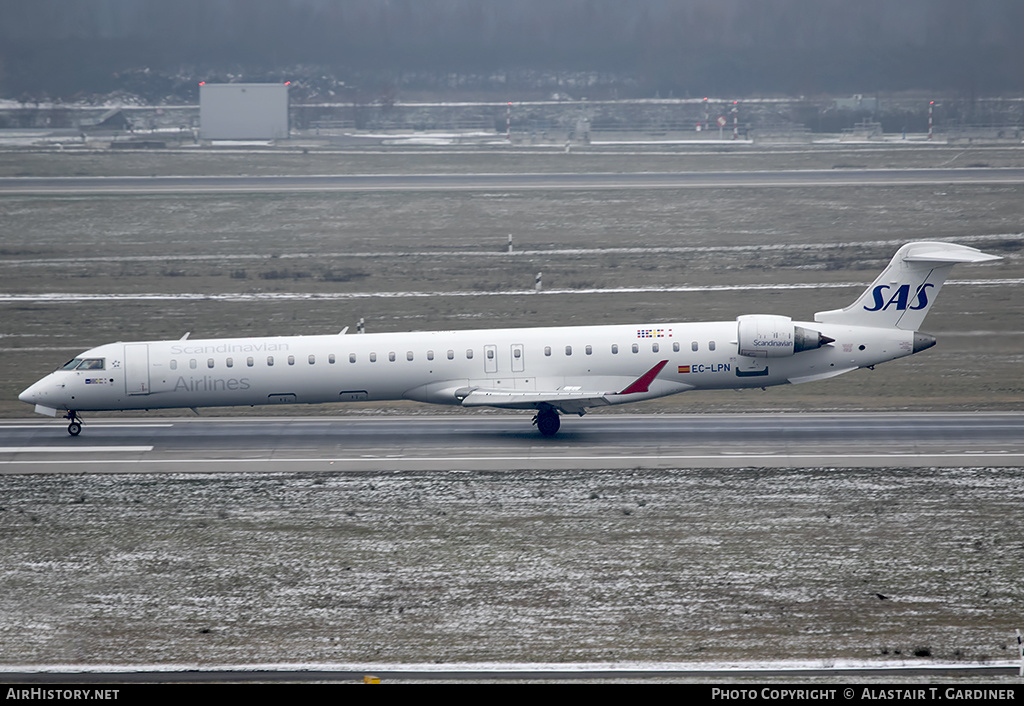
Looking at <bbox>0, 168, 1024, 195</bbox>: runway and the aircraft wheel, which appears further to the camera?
<bbox>0, 168, 1024, 195</bbox>: runway

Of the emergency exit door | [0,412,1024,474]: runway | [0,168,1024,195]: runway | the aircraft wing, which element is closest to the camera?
[0,412,1024,474]: runway

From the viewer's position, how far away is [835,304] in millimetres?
49781

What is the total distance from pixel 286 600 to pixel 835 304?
35.0 m

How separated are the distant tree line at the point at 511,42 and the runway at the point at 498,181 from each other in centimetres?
4359

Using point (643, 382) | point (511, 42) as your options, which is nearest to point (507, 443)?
point (643, 382)

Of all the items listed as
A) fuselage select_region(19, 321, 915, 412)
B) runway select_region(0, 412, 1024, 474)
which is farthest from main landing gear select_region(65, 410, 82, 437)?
fuselage select_region(19, 321, 915, 412)

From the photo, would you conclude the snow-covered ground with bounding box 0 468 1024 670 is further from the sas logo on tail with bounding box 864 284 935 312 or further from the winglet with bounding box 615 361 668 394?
the sas logo on tail with bounding box 864 284 935 312

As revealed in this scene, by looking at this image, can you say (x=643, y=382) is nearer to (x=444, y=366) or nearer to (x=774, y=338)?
(x=774, y=338)

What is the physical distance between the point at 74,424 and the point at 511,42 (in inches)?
4233

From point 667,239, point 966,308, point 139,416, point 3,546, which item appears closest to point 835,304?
point 966,308

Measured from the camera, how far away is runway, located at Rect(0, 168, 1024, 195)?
71562 millimetres

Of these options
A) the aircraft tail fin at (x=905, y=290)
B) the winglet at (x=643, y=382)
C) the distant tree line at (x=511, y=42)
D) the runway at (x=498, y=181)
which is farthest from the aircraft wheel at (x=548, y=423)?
the distant tree line at (x=511, y=42)

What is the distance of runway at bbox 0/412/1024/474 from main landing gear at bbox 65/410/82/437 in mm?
412

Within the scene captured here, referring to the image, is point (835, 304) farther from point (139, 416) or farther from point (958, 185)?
point (139, 416)
